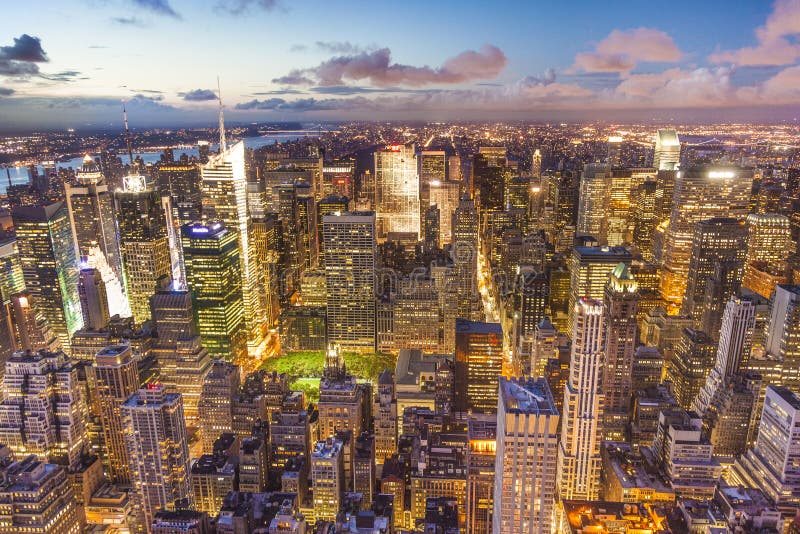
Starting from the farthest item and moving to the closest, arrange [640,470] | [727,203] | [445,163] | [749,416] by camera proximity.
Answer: [445,163]
[727,203]
[749,416]
[640,470]

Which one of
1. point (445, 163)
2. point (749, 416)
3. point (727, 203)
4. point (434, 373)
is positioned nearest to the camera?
point (749, 416)

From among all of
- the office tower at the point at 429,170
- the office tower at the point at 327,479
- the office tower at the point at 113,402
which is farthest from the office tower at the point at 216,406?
the office tower at the point at 429,170

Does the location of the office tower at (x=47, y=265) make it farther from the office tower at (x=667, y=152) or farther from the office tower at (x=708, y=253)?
the office tower at (x=667, y=152)

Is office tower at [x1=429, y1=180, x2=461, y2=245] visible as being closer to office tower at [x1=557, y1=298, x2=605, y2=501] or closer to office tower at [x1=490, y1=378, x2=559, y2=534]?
office tower at [x1=557, y1=298, x2=605, y2=501]

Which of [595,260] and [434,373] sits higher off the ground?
[595,260]

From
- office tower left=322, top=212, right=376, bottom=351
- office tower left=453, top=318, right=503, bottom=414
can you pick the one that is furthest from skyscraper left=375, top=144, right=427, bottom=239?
office tower left=453, top=318, right=503, bottom=414

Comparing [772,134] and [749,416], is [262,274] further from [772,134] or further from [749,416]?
[772,134]

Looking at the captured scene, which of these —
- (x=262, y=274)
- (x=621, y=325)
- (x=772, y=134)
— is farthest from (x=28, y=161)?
(x=772, y=134)

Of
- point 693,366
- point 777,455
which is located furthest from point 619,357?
point 777,455
